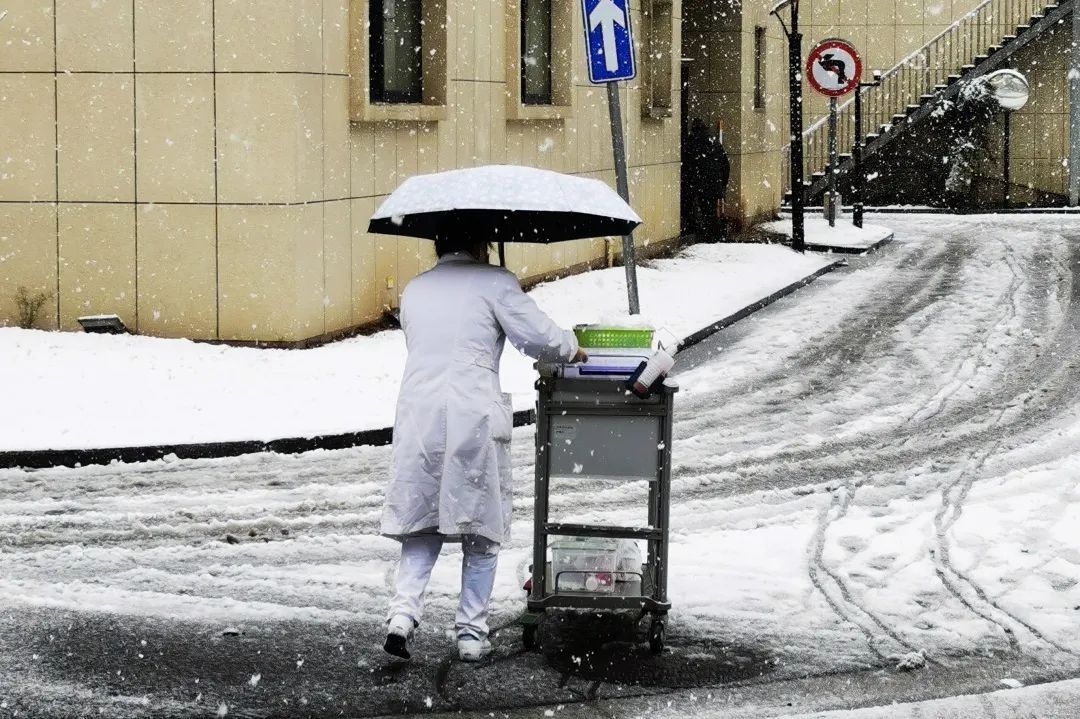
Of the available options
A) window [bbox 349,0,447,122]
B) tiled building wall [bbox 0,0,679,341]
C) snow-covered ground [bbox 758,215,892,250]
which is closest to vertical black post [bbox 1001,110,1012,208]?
snow-covered ground [bbox 758,215,892,250]

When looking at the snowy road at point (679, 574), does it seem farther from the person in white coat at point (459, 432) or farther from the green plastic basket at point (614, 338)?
the green plastic basket at point (614, 338)

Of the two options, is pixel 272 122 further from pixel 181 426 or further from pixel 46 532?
pixel 46 532

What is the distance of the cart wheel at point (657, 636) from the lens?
244 inches

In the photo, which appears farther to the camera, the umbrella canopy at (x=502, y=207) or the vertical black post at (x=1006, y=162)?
the vertical black post at (x=1006, y=162)

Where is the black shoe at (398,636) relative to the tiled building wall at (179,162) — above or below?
below

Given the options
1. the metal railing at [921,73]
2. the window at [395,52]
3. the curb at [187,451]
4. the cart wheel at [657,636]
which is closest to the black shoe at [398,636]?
the cart wheel at [657,636]

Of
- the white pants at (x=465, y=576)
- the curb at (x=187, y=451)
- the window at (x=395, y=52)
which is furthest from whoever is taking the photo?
the window at (x=395, y=52)

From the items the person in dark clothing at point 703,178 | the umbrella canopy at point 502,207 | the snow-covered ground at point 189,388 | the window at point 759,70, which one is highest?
the window at point 759,70

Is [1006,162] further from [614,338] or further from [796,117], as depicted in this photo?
[614,338]

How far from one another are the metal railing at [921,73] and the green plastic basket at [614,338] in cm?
3080

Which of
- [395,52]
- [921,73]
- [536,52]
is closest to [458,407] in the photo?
[395,52]

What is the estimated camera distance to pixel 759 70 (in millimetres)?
30656

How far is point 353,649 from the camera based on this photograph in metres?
6.18

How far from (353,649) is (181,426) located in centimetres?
458
